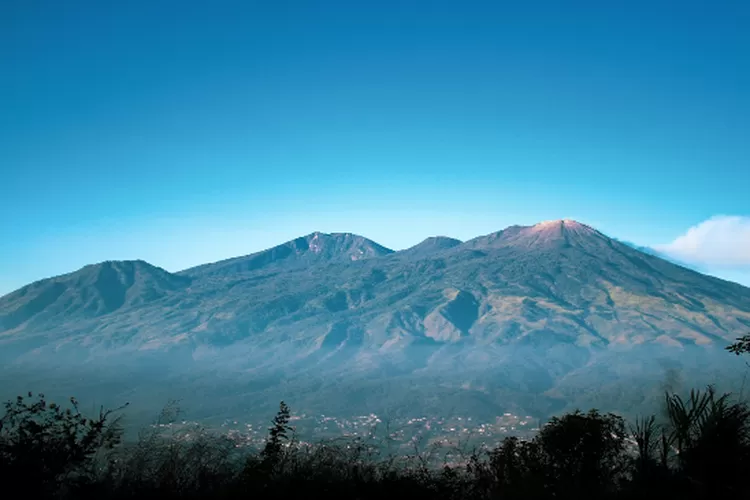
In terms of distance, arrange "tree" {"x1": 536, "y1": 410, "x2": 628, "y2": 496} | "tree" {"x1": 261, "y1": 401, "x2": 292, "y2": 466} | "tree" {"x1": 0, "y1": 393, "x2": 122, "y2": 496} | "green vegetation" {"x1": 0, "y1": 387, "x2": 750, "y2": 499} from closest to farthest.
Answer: "tree" {"x1": 0, "y1": 393, "x2": 122, "y2": 496}
"green vegetation" {"x1": 0, "y1": 387, "x2": 750, "y2": 499}
"tree" {"x1": 261, "y1": 401, "x2": 292, "y2": 466}
"tree" {"x1": 536, "y1": 410, "x2": 628, "y2": 496}

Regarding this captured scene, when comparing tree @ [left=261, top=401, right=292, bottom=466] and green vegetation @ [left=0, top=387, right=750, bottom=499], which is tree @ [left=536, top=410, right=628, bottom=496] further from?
tree @ [left=261, top=401, right=292, bottom=466]

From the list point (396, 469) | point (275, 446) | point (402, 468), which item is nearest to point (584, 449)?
point (402, 468)

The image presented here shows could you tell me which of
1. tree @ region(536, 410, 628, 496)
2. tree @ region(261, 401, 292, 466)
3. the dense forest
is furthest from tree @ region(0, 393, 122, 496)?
tree @ region(536, 410, 628, 496)

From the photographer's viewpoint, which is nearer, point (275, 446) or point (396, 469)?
point (396, 469)

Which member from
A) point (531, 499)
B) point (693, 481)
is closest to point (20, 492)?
point (531, 499)

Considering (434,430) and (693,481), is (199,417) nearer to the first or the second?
(434,430)

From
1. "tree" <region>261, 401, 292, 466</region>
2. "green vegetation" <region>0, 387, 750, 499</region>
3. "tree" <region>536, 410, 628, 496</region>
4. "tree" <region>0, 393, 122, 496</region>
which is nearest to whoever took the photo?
"tree" <region>0, 393, 122, 496</region>

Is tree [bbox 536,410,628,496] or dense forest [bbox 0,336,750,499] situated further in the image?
tree [bbox 536,410,628,496]

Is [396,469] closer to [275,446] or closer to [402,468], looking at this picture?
[402,468]

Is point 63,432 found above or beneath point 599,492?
above
